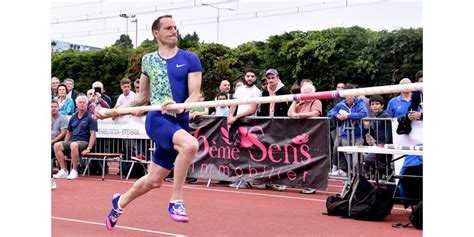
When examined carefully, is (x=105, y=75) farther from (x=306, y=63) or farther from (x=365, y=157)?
(x=365, y=157)

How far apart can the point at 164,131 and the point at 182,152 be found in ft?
1.00

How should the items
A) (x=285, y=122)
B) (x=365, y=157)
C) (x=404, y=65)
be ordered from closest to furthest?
(x=365, y=157)
(x=285, y=122)
(x=404, y=65)

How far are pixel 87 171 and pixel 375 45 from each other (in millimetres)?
13199

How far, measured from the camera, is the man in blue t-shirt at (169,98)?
6.43 meters

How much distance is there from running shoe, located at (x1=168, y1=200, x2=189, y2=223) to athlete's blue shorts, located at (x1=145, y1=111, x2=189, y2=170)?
374 mm

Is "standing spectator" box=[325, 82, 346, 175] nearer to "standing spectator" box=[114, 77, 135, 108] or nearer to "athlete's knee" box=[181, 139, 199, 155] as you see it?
"standing spectator" box=[114, 77, 135, 108]

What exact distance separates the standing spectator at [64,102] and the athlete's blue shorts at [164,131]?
29.9ft

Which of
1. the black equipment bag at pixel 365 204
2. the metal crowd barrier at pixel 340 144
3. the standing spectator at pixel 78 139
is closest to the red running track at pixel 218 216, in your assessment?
the black equipment bag at pixel 365 204

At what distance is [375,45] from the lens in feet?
82.0

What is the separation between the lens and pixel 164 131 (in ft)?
21.2

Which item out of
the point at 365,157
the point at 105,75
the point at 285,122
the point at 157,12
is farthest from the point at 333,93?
the point at 157,12

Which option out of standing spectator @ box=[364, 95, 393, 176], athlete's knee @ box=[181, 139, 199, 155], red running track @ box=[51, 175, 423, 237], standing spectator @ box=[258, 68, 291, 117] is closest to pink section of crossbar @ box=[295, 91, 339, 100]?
athlete's knee @ box=[181, 139, 199, 155]

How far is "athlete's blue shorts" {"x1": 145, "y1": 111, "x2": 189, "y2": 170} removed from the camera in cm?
645
